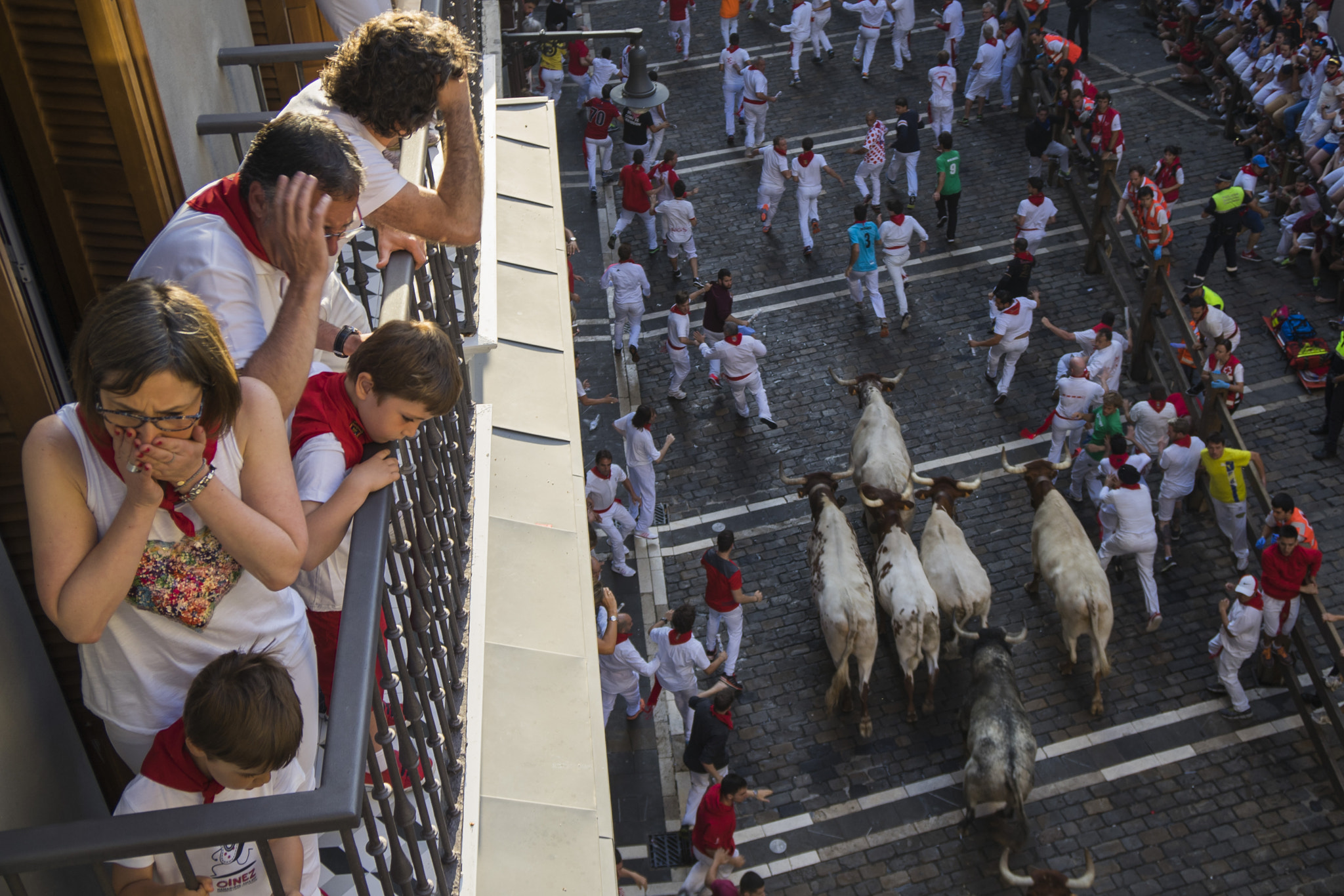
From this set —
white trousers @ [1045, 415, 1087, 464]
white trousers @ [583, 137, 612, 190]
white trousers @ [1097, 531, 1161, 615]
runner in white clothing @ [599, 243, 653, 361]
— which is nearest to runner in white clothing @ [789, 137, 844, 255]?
runner in white clothing @ [599, 243, 653, 361]

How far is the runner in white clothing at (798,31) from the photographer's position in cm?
2544

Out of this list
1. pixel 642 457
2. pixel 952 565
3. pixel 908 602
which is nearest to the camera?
pixel 908 602

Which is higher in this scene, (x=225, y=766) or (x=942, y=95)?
(x=942, y=95)

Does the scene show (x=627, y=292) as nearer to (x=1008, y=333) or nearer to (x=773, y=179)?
(x=773, y=179)

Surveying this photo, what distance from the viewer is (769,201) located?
21.5 m

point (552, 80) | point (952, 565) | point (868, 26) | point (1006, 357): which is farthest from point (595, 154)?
point (952, 565)

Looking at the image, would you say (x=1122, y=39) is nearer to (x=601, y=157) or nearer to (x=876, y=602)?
(x=601, y=157)

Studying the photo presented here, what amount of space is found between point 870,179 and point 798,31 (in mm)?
5924

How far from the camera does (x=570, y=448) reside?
958 centimetres

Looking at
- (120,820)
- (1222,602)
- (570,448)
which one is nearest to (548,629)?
(570,448)

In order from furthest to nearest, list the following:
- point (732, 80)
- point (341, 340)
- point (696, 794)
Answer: point (732, 80) → point (696, 794) → point (341, 340)

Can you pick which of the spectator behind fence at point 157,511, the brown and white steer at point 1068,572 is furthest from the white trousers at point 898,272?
the spectator behind fence at point 157,511

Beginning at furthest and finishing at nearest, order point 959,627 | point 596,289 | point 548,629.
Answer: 1. point 596,289
2. point 959,627
3. point 548,629

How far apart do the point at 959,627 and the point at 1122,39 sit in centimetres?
1887
